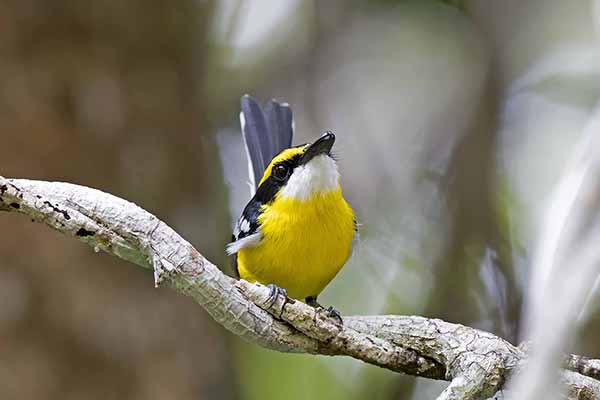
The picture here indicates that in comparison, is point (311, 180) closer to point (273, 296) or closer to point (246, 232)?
point (246, 232)

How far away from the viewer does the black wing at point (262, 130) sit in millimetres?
3855

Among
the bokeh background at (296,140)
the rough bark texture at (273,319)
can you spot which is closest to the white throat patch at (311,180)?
the bokeh background at (296,140)

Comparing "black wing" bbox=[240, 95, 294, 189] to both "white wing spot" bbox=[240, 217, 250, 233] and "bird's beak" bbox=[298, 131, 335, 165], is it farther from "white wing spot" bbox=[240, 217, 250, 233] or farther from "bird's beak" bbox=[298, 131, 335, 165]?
"bird's beak" bbox=[298, 131, 335, 165]

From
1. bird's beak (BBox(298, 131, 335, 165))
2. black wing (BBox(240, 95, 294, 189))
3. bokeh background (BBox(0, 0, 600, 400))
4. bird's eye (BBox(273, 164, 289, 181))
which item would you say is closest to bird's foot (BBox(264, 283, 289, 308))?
bird's beak (BBox(298, 131, 335, 165))

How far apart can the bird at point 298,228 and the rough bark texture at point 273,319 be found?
3.31 feet

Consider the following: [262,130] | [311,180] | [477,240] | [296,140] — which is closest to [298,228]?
[311,180]

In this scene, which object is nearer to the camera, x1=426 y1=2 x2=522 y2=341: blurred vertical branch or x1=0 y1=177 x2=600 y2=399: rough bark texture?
x1=0 y1=177 x2=600 y2=399: rough bark texture

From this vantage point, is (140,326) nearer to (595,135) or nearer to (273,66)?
(273,66)

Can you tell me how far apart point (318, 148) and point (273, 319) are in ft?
4.19

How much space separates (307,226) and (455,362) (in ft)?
4.06

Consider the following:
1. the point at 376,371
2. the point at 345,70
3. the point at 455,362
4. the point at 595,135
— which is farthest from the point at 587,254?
the point at 345,70

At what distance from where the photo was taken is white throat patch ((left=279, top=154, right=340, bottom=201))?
9.91ft

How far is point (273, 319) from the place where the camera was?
1820mm

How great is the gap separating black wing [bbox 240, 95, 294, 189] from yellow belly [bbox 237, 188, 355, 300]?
85 cm
